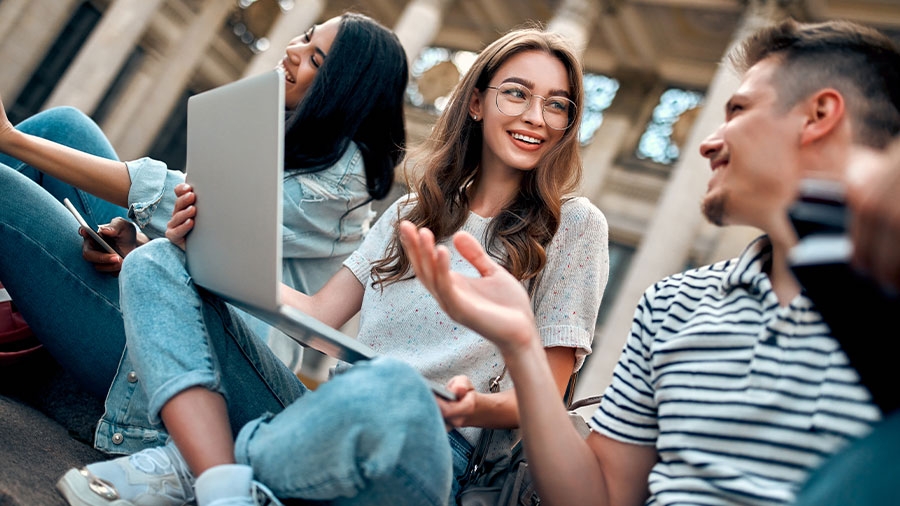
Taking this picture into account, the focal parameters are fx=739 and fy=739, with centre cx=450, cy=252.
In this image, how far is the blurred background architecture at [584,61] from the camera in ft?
30.1

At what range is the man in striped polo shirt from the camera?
1.12 meters

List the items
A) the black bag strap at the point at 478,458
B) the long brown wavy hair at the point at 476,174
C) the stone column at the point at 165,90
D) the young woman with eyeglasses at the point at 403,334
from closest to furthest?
the young woman with eyeglasses at the point at 403,334 < the black bag strap at the point at 478,458 < the long brown wavy hair at the point at 476,174 < the stone column at the point at 165,90

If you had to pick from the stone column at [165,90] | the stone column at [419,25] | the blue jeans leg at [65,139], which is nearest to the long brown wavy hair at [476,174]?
the blue jeans leg at [65,139]

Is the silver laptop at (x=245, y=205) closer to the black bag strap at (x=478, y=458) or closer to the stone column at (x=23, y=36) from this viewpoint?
the black bag strap at (x=478, y=458)

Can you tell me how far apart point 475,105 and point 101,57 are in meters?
9.85

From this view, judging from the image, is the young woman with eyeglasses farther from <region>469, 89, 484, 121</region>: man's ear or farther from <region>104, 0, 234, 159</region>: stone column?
<region>104, 0, 234, 159</region>: stone column

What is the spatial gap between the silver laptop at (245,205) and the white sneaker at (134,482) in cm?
35

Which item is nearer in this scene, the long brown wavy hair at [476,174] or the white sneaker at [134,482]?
the white sneaker at [134,482]

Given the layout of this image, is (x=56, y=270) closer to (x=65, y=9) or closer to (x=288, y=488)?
(x=288, y=488)

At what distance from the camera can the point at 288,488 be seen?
1260 millimetres

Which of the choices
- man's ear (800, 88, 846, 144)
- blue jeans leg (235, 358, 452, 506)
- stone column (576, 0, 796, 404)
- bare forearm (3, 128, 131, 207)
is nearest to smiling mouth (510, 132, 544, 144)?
man's ear (800, 88, 846, 144)

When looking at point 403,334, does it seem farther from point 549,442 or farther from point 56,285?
point 56,285

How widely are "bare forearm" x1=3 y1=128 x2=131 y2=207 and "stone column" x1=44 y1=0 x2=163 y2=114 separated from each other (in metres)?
9.21

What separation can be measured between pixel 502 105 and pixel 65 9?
1143cm
